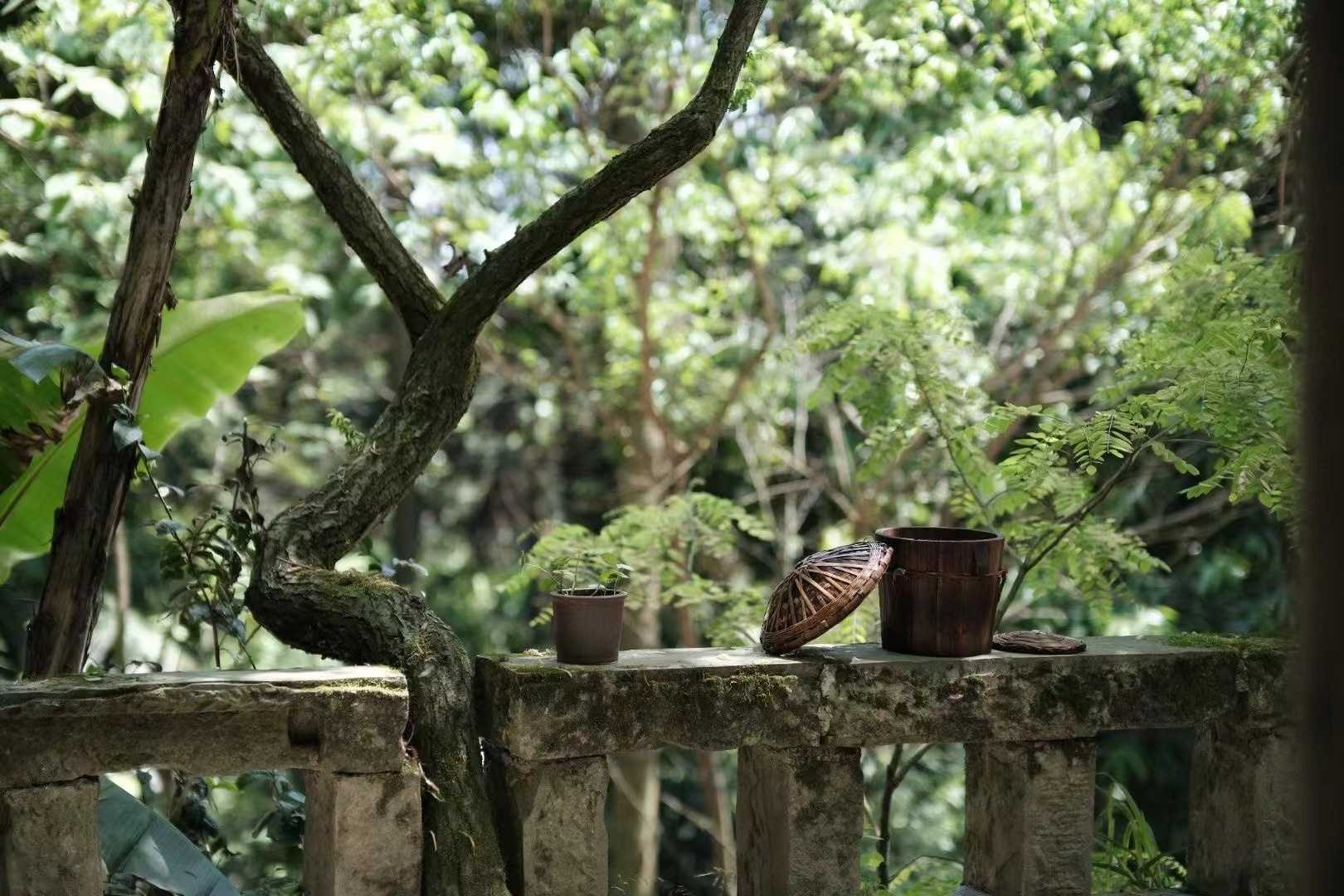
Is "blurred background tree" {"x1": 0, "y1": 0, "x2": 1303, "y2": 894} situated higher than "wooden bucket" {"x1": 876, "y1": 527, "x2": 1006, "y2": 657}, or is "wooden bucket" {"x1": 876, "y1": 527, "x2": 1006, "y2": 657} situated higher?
"blurred background tree" {"x1": 0, "y1": 0, "x2": 1303, "y2": 894}

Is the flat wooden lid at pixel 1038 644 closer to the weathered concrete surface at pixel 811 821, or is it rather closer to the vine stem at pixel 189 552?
the weathered concrete surface at pixel 811 821

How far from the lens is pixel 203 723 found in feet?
7.02

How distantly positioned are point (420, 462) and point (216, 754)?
0.76 metres

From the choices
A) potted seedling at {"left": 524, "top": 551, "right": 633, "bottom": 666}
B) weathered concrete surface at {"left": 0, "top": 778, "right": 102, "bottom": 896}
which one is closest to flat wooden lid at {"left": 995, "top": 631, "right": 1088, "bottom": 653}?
potted seedling at {"left": 524, "top": 551, "right": 633, "bottom": 666}

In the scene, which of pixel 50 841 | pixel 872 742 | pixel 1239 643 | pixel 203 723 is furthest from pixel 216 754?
pixel 1239 643

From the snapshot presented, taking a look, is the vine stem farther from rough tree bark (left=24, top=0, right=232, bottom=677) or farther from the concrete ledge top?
the concrete ledge top

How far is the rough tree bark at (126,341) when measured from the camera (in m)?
2.59

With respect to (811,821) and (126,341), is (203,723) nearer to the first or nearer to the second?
(126,341)

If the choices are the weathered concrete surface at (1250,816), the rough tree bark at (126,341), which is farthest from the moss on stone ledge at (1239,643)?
the rough tree bark at (126,341)

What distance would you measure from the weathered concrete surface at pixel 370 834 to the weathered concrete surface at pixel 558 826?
18 cm

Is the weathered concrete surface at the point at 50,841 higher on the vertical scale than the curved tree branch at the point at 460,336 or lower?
lower

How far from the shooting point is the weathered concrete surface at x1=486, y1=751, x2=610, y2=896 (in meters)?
2.30

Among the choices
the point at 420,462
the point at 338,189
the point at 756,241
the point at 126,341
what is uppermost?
the point at 756,241

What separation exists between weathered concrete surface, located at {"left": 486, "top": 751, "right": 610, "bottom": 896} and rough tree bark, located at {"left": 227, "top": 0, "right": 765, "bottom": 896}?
6 centimetres
